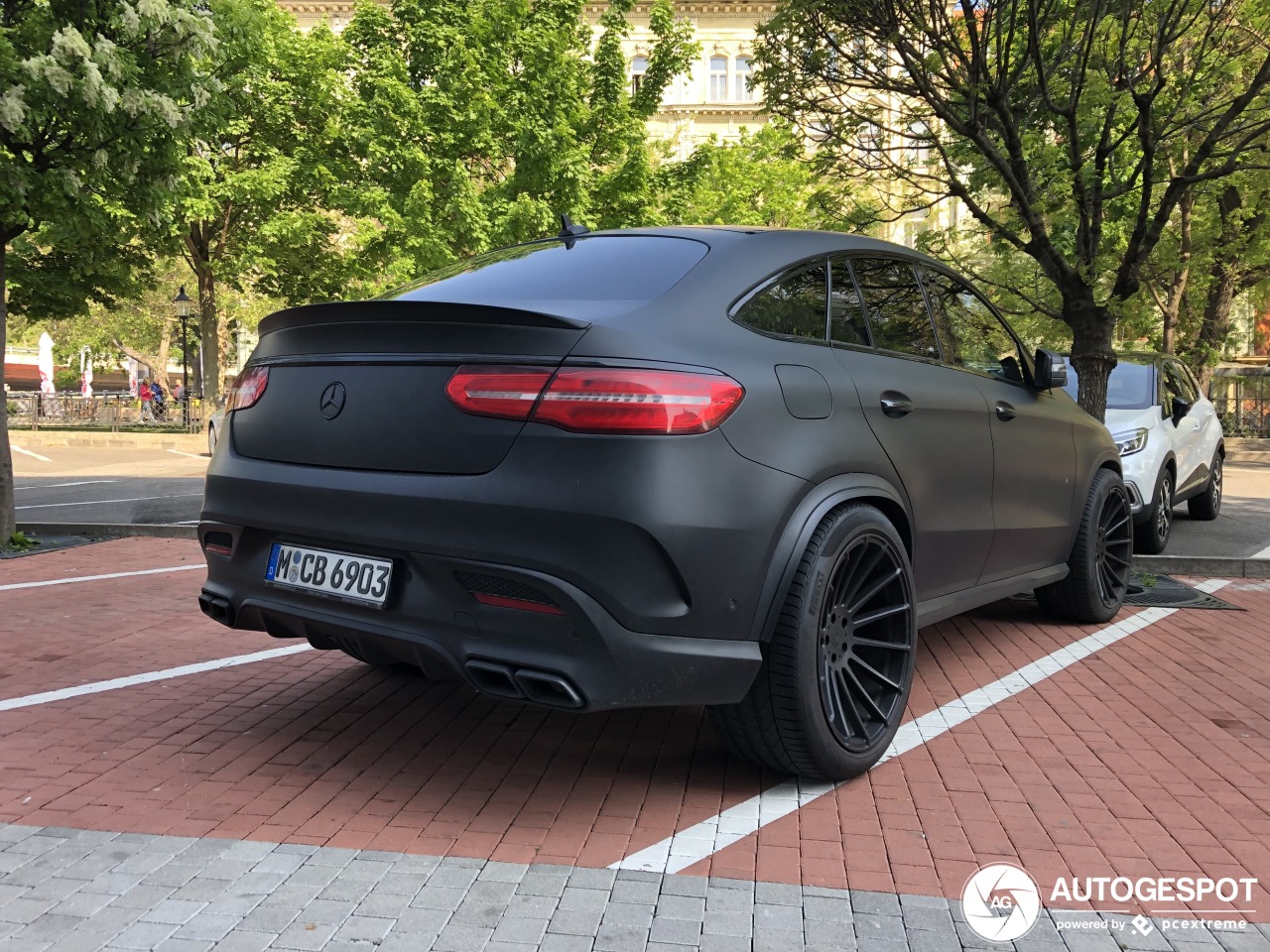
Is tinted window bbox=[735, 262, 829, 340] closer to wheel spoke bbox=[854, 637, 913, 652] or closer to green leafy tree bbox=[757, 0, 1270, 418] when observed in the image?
wheel spoke bbox=[854, 637, 913, 652]

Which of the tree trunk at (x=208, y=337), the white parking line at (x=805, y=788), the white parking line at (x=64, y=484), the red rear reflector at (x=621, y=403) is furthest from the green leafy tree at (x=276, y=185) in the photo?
the red rear reflector at (x=621, y=403)

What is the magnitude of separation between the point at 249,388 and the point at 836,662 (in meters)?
2.17

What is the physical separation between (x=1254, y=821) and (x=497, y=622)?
2352 mm

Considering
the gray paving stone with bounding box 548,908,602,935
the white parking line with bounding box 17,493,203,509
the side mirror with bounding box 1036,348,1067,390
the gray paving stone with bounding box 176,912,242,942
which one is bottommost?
the white parking line with bounding box 17,493,203,509

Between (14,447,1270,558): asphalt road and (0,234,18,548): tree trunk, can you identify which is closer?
(0,234,18,548): tree trunk

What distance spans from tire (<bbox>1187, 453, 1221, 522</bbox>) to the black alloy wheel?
8.93 meters

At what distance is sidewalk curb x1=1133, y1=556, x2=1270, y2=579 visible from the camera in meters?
7.76

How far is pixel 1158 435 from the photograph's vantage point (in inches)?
335

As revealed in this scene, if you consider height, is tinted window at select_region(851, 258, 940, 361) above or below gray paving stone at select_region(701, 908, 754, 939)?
above

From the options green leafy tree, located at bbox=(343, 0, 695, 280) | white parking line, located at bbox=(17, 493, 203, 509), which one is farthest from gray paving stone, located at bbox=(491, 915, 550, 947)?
green leafy tree, located at bbox=(343, 0, 695, 280)

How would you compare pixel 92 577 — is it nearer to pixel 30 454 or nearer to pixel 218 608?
pixel 218 608

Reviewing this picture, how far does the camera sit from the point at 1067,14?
7266 millimetres

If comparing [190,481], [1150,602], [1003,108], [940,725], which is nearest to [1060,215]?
[1003,108]

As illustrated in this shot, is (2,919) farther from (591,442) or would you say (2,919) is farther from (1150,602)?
(1150,602)
